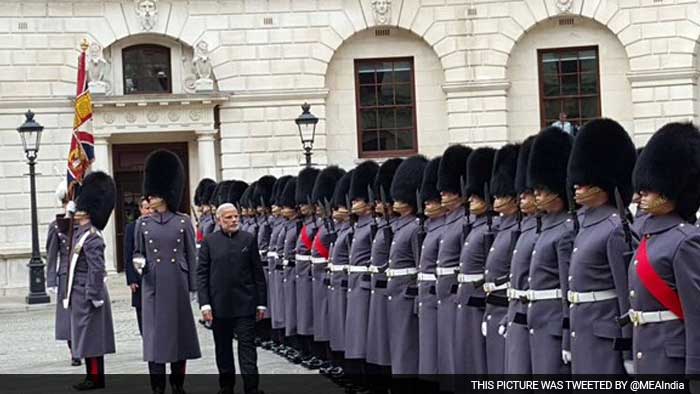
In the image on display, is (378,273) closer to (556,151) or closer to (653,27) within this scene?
(556,151)

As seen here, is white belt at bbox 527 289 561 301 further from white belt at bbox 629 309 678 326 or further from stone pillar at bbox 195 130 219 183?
stone pillar at bbox 195 130 219 183

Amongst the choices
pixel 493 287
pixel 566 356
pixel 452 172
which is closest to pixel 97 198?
pixel 452 172

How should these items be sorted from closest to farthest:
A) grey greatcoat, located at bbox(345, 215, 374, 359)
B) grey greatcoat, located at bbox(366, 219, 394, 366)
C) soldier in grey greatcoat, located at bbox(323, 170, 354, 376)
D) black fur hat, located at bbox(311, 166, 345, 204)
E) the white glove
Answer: the white glove → grey greatcoat, located at bbox(366, 219, 394, 366) → grey greatcoat, located at bbox(345, 215, 374, 359) → soldier in grey greatcoat, located at bbox(323, 170, 354, 376) → black fur hat, located at bbox(311, 166, 345, 204)

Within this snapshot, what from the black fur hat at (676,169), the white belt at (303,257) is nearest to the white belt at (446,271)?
the black fur hat at (676,169)

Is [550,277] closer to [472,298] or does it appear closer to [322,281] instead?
[472,298]

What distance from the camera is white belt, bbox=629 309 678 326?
20.1 feet

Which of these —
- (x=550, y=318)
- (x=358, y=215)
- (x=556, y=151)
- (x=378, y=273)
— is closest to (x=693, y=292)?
(x=550, y=318)

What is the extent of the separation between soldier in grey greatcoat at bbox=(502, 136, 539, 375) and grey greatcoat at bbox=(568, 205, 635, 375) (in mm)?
640

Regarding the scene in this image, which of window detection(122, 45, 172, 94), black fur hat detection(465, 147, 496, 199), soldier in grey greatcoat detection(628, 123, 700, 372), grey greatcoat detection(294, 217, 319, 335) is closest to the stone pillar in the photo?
window detection(122, 45, 172, 94)

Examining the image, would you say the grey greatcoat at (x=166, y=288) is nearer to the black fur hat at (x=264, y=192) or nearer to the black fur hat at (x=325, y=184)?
the black fur hat at (x=325, y=184)

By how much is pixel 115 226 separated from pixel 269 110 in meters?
4.08

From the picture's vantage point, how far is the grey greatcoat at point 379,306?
1038cm

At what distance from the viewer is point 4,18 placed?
90.3 feet

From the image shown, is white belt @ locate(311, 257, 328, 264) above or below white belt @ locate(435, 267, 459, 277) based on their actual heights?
below
